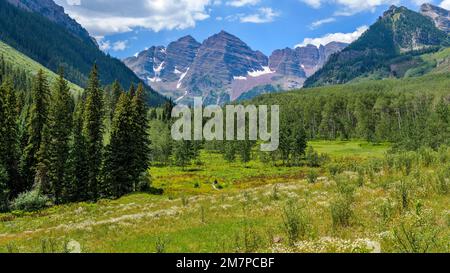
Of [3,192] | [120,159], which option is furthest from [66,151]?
[3,192]

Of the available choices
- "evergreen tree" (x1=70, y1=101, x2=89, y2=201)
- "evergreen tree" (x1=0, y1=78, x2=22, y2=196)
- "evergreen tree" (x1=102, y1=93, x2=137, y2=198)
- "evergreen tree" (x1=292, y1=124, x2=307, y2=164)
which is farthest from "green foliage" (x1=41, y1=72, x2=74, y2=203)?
"evergreen tree" (x1=292, y1=124, x2=307, y2=164)

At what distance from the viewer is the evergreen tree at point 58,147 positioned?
62.2 metres

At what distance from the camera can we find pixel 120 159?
64.7m

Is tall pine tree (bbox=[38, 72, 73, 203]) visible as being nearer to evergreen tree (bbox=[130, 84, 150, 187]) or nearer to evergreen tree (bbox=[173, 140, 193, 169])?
evergreen tree (bbox=[130, 84, 150, 187])

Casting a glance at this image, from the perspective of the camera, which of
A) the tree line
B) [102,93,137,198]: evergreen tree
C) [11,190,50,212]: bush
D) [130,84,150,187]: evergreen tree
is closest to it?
[11,190,50,212]: bush

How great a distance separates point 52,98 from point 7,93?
22.5 feet

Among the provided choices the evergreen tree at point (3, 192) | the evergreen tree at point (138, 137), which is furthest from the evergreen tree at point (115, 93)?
the evergreen tree at point (3, 192)

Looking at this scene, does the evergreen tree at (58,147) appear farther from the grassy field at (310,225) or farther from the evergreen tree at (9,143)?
the grassy field at (310,225)

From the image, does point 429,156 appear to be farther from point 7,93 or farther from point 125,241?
point 7,93

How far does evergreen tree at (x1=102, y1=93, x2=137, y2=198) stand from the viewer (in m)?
64.6

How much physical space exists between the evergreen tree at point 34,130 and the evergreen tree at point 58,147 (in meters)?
Answer: 1.83

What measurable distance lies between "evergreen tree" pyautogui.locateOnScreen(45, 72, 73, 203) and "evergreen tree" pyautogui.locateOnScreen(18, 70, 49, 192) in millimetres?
1833

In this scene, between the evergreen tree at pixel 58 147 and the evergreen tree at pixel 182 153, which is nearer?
the evergreen tree at pixel 58 147
